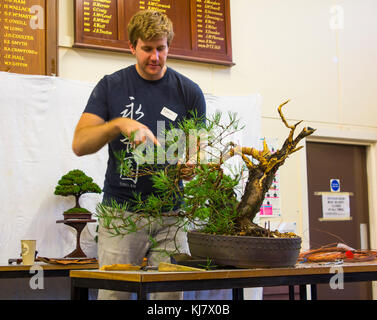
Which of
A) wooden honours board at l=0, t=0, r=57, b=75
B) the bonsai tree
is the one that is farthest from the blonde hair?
wooden honours board at l=0, t=0, r=57, b=75

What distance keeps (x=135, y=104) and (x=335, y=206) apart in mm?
2925

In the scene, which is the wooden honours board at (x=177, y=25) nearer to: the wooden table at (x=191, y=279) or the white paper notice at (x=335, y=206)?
the white paper notice at (x=335, y=206)

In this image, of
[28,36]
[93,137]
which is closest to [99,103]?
[93,137]

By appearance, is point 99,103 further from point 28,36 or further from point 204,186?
point 28,36

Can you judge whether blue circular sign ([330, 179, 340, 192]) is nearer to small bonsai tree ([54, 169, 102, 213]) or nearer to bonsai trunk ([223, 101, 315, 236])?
small bonsai tree ([54, 169, 102, 213])

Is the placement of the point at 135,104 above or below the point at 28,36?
below

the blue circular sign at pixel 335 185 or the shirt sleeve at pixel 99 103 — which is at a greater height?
the shirt sleeve at pixel 99 103

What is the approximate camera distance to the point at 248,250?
4.38 ft

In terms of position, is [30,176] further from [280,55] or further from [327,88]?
[327,88]

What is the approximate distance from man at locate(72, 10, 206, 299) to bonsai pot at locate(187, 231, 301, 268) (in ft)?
0.90

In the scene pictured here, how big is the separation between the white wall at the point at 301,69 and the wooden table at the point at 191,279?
8.20ft

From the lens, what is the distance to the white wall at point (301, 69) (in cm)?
396

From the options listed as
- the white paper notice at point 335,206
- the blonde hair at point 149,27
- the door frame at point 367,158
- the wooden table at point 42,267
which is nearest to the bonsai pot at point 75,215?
the wooden table at point 42,267

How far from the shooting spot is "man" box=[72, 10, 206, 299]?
1655 mm
